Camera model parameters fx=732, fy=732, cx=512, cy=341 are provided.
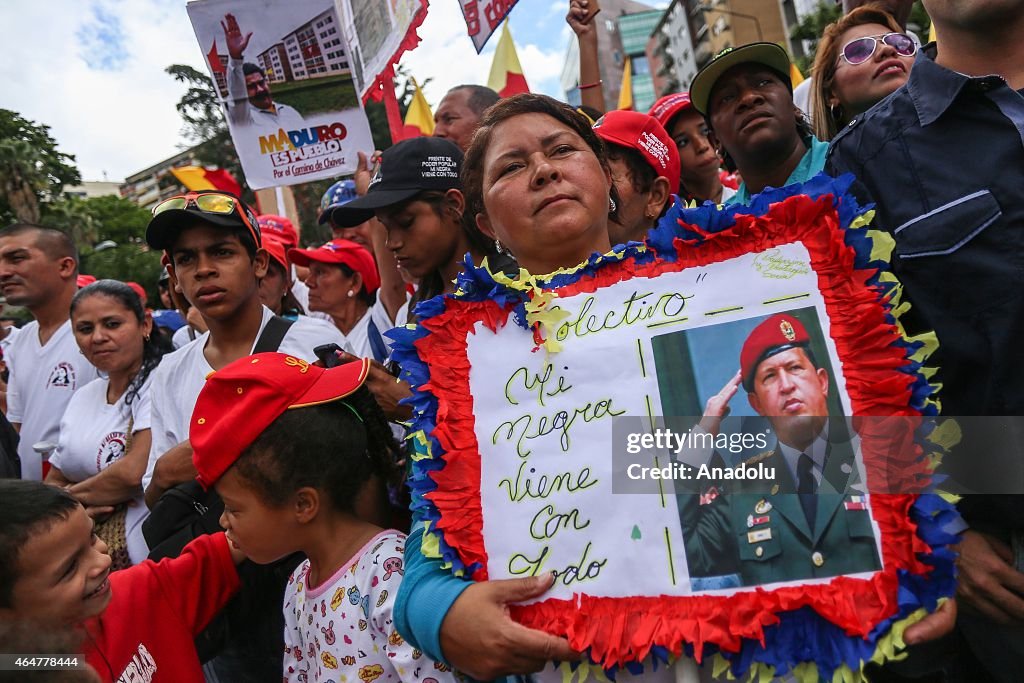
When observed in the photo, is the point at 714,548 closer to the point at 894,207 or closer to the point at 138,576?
the point at 894,207

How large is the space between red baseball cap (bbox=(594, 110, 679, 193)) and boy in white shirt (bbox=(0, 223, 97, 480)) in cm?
318

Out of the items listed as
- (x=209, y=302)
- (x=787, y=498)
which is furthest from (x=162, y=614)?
(x=787, y=498)

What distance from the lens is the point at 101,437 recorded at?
9.82 ft

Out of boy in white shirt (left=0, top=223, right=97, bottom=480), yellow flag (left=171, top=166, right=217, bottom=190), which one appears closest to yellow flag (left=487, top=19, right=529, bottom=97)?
yellow flag (left=171, top=166, right=217, bottom=190)

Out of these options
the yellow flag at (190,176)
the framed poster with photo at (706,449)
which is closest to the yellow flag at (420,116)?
the yellow flag at (190,176)

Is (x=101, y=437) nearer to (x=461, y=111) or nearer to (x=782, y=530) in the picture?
(x=461, y=111)

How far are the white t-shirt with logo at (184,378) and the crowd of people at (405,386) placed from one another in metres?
0.01

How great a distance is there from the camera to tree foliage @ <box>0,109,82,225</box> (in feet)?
90.5

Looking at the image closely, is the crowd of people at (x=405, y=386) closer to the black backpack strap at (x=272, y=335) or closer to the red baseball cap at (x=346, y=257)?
the black backpack strap at (x=272, y=335)

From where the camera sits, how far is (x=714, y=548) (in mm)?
1184

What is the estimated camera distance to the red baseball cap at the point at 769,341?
1.23m

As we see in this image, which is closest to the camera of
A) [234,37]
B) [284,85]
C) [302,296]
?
[234,37]

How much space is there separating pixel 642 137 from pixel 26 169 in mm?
32646

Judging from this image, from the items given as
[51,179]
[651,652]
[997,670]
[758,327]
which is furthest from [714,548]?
[51,179]
